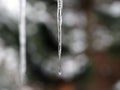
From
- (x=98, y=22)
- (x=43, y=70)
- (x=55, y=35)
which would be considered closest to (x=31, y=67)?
(x=43, y=70)

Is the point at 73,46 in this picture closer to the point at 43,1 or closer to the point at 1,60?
the point at 43,1

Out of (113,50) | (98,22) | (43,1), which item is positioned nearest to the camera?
(43,1)

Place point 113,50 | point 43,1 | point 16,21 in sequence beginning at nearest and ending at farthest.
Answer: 1. point 16,21
2. point 43,1
3. point 113,50

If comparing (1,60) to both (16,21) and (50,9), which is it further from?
(50,9)

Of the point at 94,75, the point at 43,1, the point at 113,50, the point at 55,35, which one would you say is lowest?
the point at 94,75

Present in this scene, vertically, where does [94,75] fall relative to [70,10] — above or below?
below

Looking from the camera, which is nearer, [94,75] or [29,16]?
[29,16]
